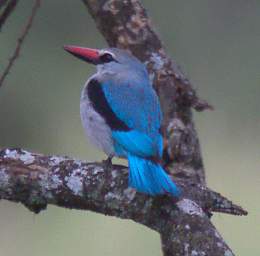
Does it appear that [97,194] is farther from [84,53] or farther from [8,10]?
[84,53]

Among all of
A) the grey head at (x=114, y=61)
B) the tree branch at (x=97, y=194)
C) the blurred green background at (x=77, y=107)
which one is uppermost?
the grey head at (x=114, y=61)

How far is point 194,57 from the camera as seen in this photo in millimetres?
10391

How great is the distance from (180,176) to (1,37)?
14.9ft

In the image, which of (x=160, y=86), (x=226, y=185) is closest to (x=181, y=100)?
(x=160, y=86)

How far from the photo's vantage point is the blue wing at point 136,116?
17.8 ft

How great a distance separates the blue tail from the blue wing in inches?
6.5

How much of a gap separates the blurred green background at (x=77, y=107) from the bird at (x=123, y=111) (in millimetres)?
1150

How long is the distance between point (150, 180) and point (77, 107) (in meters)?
4.50

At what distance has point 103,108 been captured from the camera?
18.7 feet

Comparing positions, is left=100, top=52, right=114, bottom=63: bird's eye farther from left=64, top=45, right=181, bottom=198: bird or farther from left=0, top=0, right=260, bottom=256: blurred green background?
left=0, top=0, right=260, bottom=256: blurred green background

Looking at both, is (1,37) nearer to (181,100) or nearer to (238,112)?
(238,112)

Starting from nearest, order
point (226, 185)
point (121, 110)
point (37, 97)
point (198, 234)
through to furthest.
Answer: point (198, 234) → point (121, 110) → point (226, 185) → point (37, 97)

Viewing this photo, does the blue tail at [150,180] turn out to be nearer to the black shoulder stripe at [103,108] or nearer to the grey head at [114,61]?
the black shoulder stripe at [103,108]

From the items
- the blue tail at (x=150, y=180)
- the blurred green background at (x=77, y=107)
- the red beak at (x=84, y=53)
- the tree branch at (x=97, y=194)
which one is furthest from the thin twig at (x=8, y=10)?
the blurred green background at (x=77, y=107)
